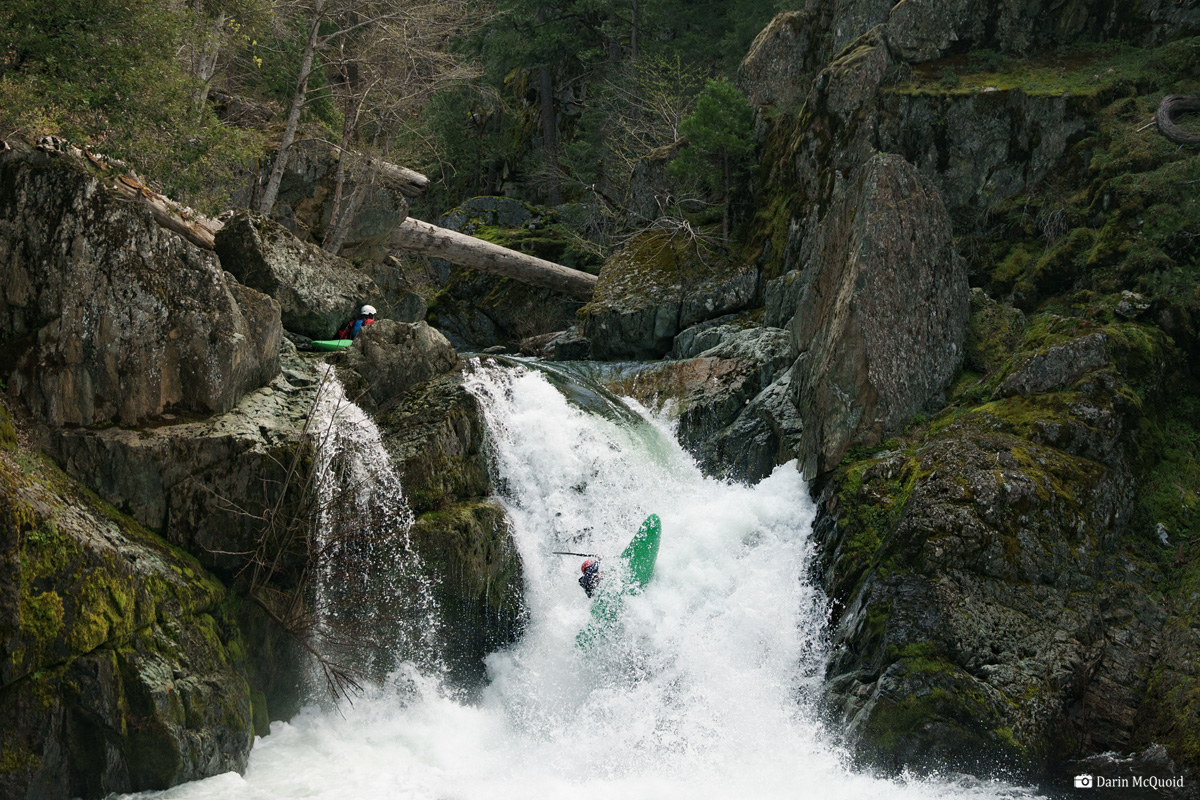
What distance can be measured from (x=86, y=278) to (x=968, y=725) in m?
9.18

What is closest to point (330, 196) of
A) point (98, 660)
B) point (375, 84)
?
point (375, 84)

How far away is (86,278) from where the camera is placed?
26.4ft

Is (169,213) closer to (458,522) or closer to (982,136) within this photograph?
(458,522)

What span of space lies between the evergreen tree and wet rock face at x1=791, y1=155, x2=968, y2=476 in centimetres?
515

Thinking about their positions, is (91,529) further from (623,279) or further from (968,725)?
(623,279)

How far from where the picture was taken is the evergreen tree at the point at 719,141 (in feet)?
57.0

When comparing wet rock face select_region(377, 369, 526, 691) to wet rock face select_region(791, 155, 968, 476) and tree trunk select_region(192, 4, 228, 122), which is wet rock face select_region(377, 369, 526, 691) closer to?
tree trunk select_region(192, 4, 228, 122)

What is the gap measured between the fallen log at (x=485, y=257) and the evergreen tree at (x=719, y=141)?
12.8ft

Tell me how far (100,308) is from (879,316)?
910 cm

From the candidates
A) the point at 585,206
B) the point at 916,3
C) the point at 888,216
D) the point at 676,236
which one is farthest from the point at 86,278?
the point at 585,206

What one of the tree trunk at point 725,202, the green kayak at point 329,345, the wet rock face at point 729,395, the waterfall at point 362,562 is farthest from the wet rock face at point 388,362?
the tree trunk at point 725,202

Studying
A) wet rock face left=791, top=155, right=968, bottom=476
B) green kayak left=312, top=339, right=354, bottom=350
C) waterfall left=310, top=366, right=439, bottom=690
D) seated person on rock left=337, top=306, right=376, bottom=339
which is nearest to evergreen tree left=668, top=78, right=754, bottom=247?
wet rock face left=791, top=155, right=968, bottom=476

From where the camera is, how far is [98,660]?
22.1 feet

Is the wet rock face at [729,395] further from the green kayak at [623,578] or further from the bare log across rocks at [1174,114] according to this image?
the bare log across rocks at [1174,114]
